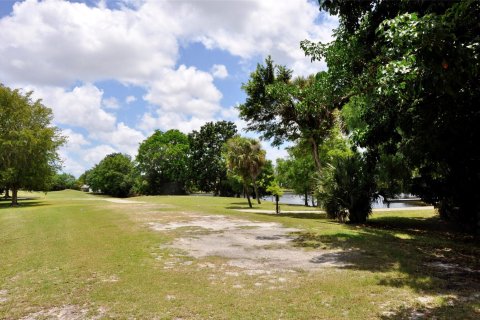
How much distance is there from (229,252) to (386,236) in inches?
285

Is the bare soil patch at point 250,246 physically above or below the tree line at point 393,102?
below

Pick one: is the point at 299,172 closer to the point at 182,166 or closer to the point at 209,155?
the point at 209,155

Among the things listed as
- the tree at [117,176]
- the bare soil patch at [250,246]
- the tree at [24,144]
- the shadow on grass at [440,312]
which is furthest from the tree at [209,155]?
the shadow on grass at [440,312]

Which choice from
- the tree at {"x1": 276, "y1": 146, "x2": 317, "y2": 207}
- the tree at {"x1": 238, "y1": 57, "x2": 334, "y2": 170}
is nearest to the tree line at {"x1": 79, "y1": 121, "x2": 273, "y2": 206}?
the tree at {"x1": 276, "y1": 146, "x2": 317, "y2": 207}

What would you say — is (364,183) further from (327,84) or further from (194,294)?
(194,294)

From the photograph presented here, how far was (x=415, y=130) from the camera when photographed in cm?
1226

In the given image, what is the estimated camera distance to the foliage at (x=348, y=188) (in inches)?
785

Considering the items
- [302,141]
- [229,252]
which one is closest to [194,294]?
[229,252]

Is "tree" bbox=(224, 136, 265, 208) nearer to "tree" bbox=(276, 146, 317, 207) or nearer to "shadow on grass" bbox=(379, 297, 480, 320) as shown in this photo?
"tree" bbox=(276, 146, 317, 207)

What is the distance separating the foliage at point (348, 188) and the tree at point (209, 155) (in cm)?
5020

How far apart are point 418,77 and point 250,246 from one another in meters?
8.16

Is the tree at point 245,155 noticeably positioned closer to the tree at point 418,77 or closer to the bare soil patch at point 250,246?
the bare soil patch at point 250,246

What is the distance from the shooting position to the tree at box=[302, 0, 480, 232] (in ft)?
19.5

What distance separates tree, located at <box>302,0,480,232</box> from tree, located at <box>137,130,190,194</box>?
5991 cm
